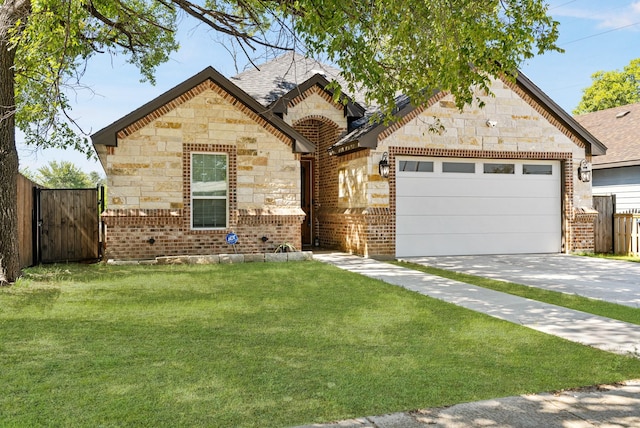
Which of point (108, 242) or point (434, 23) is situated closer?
point (434, 23)

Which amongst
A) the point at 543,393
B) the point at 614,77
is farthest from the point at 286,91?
the point at 614,77

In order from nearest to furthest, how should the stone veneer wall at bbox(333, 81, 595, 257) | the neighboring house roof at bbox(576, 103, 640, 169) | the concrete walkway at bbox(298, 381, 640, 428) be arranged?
the concrete walkway at bbox(298, 381, 640, 428), the stone veneer wall at bbox(333, 81, 595, 257), the neighboring house roof at bbox(576, 103, 640, 169)

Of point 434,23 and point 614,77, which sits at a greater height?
point 614,77

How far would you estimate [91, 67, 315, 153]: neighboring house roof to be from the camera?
A: 1156cm

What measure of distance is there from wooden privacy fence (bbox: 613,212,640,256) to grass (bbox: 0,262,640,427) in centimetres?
1037

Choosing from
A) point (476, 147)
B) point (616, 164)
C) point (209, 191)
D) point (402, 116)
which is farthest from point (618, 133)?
point (209, 191)

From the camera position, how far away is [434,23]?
29.0ft

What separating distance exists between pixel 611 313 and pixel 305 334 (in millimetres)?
4214

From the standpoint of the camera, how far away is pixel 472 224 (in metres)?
14.3

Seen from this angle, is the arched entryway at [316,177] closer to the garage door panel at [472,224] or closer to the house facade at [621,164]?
the garage door panel at [472,224]

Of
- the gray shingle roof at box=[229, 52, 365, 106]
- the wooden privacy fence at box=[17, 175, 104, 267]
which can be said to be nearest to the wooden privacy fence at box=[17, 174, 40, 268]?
the wooden privacy fence at box=[17, 175, 104, 267]

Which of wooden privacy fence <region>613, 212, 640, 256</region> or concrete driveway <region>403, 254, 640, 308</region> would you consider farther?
wooden privacy fence <region>613, 212, 640, 256</region>

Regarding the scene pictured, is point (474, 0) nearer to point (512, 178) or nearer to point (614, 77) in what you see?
point (512, 178)

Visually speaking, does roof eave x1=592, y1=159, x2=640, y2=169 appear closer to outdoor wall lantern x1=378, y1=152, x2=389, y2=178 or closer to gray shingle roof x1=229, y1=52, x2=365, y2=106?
gray shingle roof x1=229, y1=52, x2=365, y2=106
